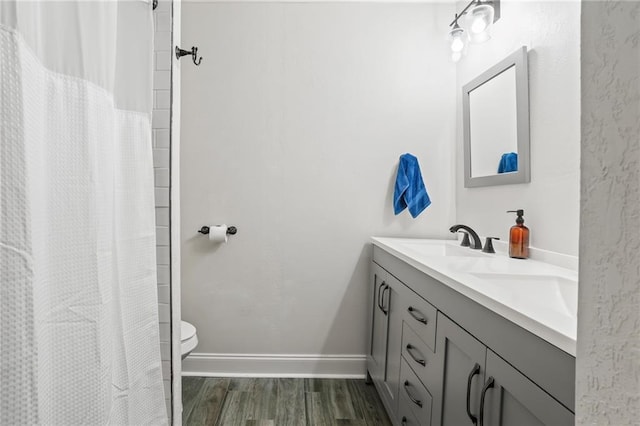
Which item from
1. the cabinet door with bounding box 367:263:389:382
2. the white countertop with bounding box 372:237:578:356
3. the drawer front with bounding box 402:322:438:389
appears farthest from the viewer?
the cabinet door with bounding box 367:263:389:382

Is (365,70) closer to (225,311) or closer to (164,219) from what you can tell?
(164,219)

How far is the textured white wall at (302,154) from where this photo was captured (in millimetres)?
2453

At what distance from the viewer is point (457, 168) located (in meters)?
2.50

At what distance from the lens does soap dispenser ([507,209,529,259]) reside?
1.71m

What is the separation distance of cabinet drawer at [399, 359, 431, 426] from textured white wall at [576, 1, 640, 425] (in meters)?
1.01

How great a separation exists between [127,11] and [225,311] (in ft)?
5.91

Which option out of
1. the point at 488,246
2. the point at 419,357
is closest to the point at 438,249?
the point at 488,246

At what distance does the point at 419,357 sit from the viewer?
4.90ft

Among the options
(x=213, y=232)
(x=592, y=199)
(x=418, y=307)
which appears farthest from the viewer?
(x=213, y=232)

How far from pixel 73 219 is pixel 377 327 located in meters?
1.78

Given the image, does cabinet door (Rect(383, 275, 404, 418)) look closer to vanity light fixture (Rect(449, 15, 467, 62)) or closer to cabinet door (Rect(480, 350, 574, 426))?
cabinet door (Rect(480, 350, 574, 426))

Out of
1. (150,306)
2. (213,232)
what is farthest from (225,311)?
(150,306)

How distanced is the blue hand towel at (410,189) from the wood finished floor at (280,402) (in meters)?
1.10

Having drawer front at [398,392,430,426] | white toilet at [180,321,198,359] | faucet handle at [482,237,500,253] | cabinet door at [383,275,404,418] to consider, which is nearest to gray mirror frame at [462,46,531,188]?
faucet handle at [482,237,500,253]
